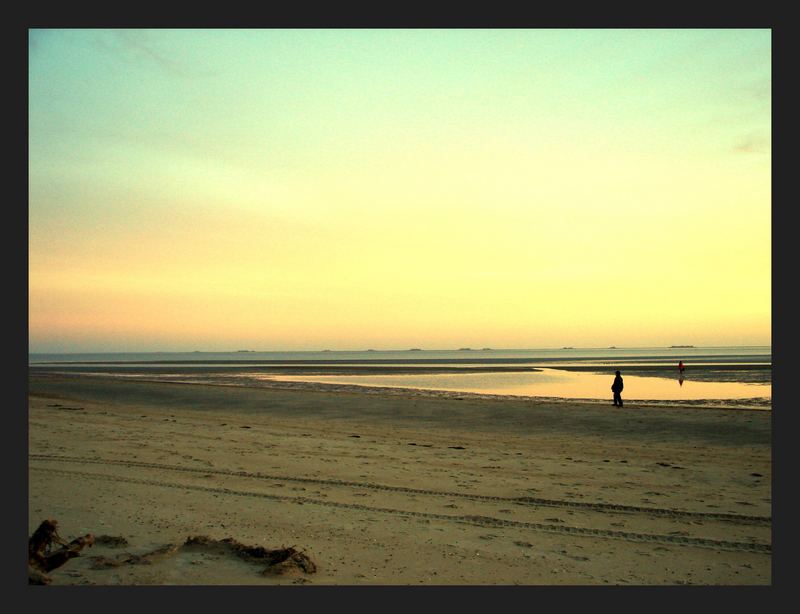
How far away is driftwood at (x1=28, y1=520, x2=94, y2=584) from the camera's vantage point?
7.21 meters

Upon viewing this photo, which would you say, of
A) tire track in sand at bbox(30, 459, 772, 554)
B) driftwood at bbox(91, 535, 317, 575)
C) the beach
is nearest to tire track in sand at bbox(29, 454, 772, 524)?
the beach

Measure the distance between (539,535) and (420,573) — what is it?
7.32 ft

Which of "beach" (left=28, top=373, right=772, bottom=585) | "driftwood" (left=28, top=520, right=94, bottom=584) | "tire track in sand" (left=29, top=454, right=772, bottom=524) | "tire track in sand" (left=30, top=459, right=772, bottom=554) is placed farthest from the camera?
"tire track in sand" (left=29, top=454, right=772, bottom=524)

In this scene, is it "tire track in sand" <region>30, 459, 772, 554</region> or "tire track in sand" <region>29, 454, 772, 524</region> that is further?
"tire track in sand" <region>29, 454, 772, 524</region>

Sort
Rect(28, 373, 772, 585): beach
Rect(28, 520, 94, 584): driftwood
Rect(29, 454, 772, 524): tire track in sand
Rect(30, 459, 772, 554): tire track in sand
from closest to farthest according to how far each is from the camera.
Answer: Rect(28, 520, 94, 584): driftwood
Rect(28, 373, 772, 585): beach
Rect(30, 459, 772, 554): tire track in sand
Rect(29, 454, 772, 524): tire track in sand

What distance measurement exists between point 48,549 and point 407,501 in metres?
5.31

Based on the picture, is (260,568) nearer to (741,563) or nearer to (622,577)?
(622,577)

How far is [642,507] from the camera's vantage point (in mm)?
10281

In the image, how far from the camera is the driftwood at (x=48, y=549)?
7.21m

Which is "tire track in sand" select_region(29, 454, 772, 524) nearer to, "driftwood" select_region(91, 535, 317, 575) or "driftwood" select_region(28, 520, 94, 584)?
"driftwood" select_region(91, 535, 317, 575)

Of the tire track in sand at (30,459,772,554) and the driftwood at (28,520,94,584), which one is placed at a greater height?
the driftwood at (28,520,94,584)

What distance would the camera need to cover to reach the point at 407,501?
10.4m

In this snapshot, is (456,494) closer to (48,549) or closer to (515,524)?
(515,524)

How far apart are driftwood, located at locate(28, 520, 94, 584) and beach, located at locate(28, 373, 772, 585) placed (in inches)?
6.1
